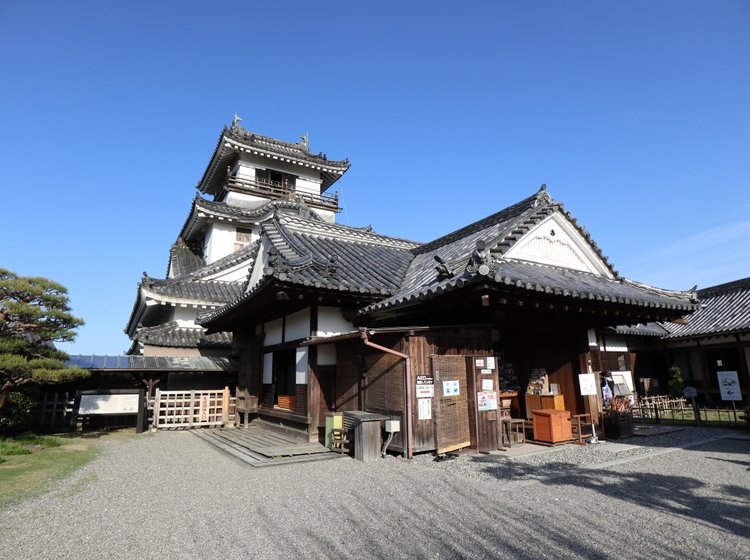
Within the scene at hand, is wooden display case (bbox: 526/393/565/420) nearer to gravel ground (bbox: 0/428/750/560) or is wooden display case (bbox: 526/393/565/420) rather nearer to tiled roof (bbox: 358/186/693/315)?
gravel ground (bbox: 0/428/750/560)

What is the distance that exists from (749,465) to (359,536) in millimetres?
7753

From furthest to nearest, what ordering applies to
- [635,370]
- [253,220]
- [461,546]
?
[253,220], [635,370], [461,546]

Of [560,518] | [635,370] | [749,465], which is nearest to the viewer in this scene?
[560,518]

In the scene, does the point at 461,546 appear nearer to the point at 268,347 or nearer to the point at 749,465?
the point at 749,465

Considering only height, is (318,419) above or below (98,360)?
below

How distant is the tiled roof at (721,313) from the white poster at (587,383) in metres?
10.6

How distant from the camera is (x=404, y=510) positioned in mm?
5773

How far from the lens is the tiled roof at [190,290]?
1850 cm

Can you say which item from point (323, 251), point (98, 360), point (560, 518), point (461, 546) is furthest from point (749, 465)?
point (98, 360)

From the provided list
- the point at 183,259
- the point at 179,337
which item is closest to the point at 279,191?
the point at 183,259

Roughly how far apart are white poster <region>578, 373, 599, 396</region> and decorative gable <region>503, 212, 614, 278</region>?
309cm

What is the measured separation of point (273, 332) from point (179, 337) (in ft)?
25.1

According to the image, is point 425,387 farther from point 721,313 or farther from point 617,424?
point 721,313

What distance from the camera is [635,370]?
20453 millimetres
